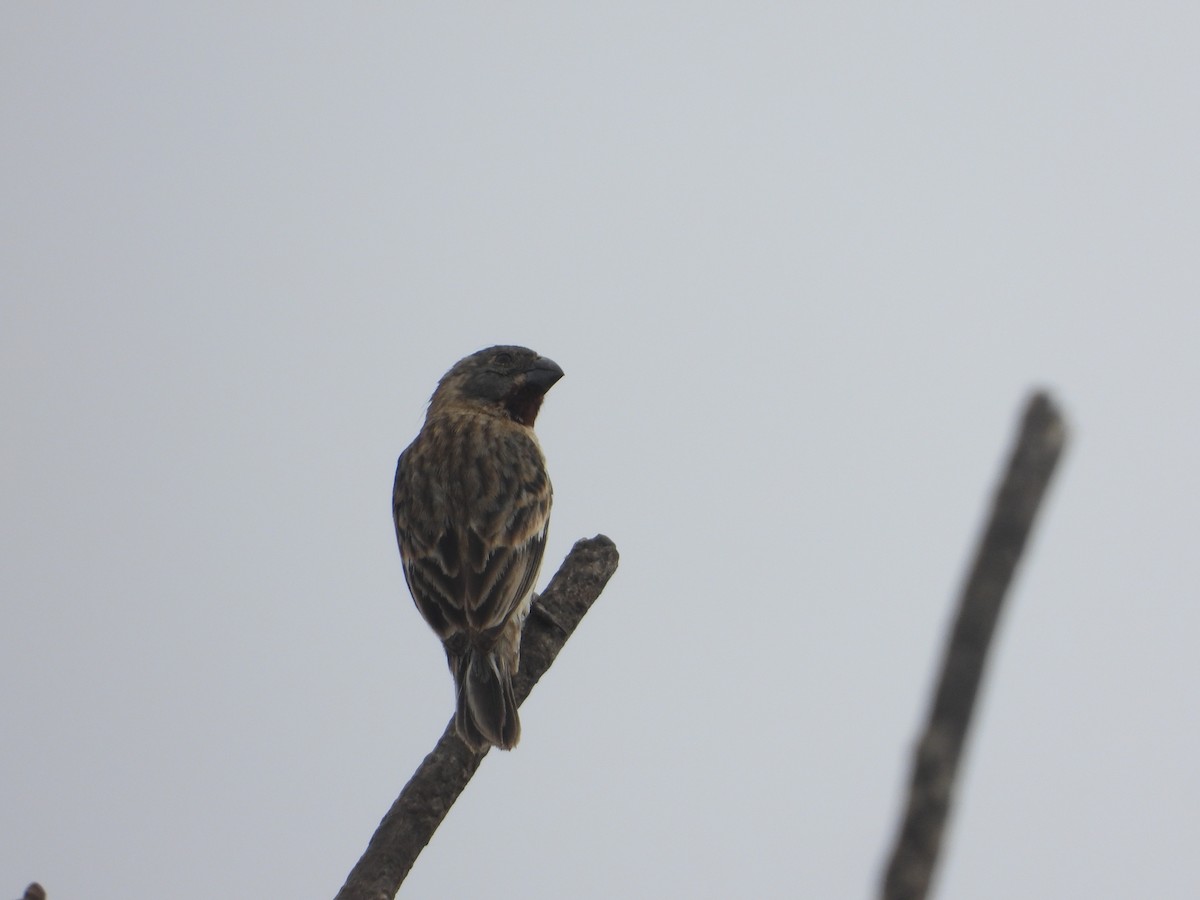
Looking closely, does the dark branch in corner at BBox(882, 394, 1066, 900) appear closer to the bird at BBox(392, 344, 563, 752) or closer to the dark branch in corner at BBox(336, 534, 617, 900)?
the dark branch in corner at BBox(336, 534, 617, 900)

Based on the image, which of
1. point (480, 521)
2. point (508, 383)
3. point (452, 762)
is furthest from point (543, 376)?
point (452, 762)

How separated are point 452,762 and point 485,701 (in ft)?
2.56

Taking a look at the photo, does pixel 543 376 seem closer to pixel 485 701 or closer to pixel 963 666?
pixel 485 701

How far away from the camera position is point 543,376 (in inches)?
341

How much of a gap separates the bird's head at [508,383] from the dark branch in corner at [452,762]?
228cm

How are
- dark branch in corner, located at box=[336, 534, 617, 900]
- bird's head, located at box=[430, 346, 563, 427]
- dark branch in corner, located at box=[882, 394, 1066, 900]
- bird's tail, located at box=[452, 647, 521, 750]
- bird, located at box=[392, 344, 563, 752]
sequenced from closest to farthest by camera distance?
1. dark branch in corner, located at box=[882, 394, 1066, 900]
2. dark branch in corner, located at box=[336, 534, 617, 900]
3. bird's tail, located at box=[452, 647, 521, 750]
4. bird, located at box=[392, 344, 563, 752]
5. bird's head, located at box=[430, 346, 563, 427]

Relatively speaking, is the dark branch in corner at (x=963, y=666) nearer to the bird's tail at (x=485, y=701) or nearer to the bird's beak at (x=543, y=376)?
the bird's tail at (x=485, y=701)

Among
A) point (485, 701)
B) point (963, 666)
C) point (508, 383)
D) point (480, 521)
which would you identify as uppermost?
point (508, 383)

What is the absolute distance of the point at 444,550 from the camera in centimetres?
720

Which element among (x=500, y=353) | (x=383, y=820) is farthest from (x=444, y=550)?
(x=383, y=820)

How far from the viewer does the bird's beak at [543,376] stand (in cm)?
866

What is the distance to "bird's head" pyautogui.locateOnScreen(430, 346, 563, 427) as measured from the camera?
8.66 meters

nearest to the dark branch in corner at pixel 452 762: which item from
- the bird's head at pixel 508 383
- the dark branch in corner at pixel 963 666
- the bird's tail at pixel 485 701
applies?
the bird's tail at pixel 485 701

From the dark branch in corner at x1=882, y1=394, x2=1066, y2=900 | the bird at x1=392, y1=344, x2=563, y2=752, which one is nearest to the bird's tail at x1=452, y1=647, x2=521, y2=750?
the bird at x1=392, y1=344, x2=563, y2=752
